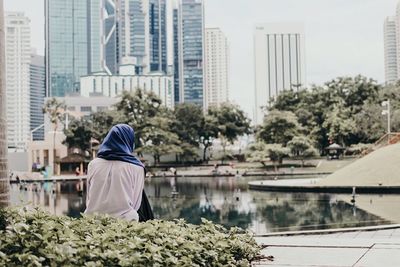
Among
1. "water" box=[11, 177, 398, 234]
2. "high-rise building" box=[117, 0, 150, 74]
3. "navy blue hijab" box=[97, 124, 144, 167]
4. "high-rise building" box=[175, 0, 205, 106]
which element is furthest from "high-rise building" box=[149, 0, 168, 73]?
"navy blue hijab" box=[97, 124, 144, 167]

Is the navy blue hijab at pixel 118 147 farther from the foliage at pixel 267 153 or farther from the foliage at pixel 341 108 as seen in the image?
the foliage at pixel 341 108

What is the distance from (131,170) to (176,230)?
59cm

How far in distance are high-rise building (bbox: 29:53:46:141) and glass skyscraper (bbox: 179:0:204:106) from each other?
29975mm

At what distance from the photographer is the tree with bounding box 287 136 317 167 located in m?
43.7

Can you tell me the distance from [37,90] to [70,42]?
21680 millimetres

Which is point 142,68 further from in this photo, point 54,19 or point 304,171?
point 304,171

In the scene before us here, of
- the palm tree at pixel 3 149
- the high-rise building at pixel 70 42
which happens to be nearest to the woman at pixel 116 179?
the palm tree at pixel 3 149

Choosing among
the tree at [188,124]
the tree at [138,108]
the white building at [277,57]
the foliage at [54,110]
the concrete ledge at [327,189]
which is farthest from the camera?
the white building at [277,57]

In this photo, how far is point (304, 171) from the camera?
41188mm

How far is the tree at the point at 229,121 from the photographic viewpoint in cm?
5369

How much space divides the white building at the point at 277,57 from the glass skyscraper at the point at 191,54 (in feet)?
42.0

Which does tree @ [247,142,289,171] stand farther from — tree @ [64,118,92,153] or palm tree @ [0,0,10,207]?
palm tree @ [0,0,10,207]

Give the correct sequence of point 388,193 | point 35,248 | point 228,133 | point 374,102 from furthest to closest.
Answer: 1. point 228,133
2. point 374,102
3. point 388,193
4. point 35,248

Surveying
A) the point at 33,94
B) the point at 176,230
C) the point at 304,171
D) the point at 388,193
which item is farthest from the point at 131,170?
the point at 33,94
